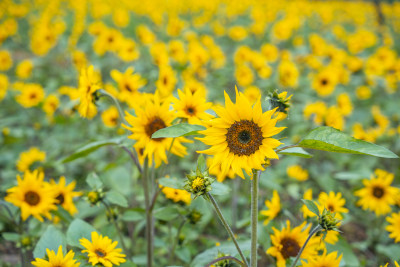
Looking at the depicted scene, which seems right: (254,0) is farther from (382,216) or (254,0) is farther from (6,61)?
(382,216)

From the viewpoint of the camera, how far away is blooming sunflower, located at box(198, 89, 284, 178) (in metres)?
1.29

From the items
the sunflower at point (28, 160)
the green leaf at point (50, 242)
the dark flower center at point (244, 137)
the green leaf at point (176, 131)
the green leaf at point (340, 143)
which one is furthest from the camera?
the sunflower at point (28, 160)

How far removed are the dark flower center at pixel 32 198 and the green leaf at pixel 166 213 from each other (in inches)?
29.1

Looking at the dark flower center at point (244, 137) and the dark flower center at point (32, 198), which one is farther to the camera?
the dark flower center at point (32, 198)

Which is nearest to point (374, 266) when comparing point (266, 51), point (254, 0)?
point (266, 51)

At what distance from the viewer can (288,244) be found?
1.72 metres

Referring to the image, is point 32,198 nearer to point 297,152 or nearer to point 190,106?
point 190,106

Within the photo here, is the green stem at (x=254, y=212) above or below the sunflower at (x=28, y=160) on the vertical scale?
below

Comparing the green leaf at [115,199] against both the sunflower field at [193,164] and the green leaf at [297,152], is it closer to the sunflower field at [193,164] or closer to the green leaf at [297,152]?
the sunflower field at [193,164]

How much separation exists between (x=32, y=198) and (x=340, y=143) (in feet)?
5.71

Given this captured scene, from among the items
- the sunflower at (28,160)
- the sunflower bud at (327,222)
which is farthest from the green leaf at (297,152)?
the sunflower at (28,160)

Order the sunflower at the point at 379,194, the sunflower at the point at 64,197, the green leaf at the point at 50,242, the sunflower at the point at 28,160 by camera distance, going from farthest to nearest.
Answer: the sunflower at the point at 28,160 → the sunflower at the point at 379,194 → the sunflower at the point at 64,197 → the green leaf at the point at 50,242

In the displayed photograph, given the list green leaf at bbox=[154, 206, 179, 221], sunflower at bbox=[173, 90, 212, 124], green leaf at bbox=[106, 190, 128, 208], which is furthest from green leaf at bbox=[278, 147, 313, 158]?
green leaf at bbox=[106, 190, 128, 208]

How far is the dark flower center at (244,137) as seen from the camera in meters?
1.33
